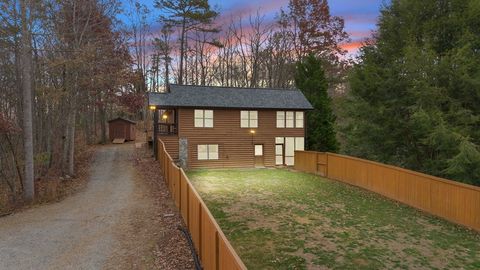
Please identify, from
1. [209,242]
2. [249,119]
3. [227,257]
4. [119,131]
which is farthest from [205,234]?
[119,131]

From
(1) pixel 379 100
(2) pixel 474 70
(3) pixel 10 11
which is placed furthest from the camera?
(1) pixel 379 100

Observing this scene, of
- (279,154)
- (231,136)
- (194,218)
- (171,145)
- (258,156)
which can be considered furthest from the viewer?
(279,154)

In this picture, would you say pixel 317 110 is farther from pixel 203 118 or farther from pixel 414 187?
pixel 414 187

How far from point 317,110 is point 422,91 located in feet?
46.5

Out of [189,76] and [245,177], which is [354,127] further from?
[189,76]

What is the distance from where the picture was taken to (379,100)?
1861 cm

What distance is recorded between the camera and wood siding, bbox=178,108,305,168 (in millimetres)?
24453

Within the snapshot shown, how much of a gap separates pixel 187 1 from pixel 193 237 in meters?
33.5

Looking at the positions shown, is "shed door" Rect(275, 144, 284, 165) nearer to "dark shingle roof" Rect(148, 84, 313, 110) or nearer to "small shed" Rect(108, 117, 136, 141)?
"dark shingle roof" Rect(148, 84, 313, 110)

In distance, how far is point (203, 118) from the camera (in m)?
24.8

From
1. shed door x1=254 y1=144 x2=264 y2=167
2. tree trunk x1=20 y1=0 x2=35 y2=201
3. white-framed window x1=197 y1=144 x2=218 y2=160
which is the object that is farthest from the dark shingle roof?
tree trunk x1=20 y1=0 x2=35 y2=201

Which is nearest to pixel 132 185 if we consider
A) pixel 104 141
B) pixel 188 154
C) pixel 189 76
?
pixel 188 154

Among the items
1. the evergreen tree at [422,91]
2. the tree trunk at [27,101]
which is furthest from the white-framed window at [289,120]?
the tree trunk at [27,101]

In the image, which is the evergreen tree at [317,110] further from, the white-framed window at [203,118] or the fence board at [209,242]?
the fence board at [209,242]
